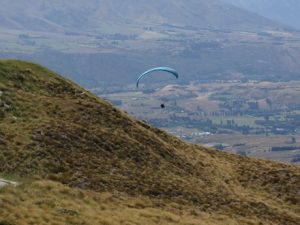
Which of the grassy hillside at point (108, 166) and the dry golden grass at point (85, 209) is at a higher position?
the grassy hillside at point (108, 166)

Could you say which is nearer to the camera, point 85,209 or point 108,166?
Answer: point 85,209

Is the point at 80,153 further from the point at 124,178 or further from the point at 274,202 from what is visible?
the point at 274,202

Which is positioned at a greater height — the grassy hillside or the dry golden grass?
the grassy hillside

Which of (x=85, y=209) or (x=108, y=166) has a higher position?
(x=108, y=166)

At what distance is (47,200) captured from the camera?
3325cm

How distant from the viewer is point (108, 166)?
44.2 meters

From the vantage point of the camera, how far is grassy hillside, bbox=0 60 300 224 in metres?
37.1

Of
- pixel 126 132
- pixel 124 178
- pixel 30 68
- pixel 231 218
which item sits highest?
pixel 30 68

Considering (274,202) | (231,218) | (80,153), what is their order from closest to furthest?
(231,218), (80,153), (274,202)

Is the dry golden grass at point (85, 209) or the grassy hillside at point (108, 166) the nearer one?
the dry golden grass at point (85, 209)

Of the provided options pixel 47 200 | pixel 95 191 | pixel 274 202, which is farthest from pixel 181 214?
pixel 274 202

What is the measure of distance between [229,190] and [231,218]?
788 centimetres

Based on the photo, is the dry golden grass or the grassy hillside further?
the grassy hillside

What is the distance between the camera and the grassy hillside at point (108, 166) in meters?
37.1
